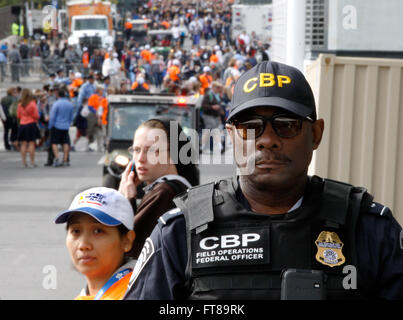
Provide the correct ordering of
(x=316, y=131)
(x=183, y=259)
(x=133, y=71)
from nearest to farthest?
(x=183, y=259)
(x=316, y=131)
(x=133, y=71)

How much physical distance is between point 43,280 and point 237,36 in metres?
40.3

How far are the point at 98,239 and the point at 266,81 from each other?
135cm

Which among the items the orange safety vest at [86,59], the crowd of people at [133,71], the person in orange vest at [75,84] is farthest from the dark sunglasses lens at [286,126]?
the orange safety vest at [86,59]

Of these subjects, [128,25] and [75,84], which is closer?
[75,84]

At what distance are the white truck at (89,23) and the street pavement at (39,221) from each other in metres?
22.9

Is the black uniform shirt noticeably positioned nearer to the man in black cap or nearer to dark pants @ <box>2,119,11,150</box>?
the man in black cap

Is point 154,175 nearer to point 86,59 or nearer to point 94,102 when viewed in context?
point 94,102

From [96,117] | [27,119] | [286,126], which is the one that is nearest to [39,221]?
[27,119]

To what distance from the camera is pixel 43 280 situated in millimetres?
9727

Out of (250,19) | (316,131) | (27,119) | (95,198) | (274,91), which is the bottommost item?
(27,119)

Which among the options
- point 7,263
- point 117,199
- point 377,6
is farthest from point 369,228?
point 7,263

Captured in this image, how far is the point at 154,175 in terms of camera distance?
16.4ft

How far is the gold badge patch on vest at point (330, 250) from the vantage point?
273cm
